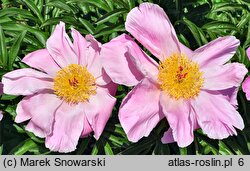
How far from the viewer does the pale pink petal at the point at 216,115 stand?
1286 millimetres

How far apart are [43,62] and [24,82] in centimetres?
10

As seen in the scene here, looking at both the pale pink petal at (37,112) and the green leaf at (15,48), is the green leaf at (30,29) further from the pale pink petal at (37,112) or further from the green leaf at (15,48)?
the pale pink petal at (37,112)

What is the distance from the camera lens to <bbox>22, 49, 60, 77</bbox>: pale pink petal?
1.37 m

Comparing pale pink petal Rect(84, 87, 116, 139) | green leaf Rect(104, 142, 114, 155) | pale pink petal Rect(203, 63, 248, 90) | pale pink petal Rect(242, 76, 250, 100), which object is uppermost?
pale pink petal Rect(203, 63, 248, 90)

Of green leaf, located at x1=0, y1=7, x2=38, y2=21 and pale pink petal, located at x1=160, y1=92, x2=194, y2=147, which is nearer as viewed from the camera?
pale pink petal, located at x1=160, y1=92, x2=194, y2=147

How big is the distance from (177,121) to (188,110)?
0.07 m

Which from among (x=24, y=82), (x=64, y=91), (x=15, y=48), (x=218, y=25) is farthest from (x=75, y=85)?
(x=218, y=25)

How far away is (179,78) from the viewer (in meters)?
1.34

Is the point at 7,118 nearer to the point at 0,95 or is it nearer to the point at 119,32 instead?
the point at 0,95

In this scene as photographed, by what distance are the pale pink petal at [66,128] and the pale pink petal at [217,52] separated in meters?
0.39

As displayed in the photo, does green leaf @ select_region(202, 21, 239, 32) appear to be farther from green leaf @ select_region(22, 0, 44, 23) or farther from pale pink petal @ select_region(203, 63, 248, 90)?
green leaf @ select_region(22, 0, 44, 23)

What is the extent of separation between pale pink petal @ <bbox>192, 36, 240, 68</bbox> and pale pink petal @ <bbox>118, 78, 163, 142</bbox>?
19 cm

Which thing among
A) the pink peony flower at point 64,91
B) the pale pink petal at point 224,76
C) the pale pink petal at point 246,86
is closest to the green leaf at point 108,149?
the pink peony flower at point 64,91

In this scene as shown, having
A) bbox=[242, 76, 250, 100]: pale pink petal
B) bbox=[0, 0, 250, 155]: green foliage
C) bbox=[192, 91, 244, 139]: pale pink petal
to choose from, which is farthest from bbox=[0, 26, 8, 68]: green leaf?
bbox=[242, 76, 250, 100]: pale pink petal
